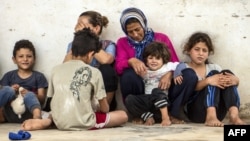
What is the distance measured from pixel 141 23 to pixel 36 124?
130cm

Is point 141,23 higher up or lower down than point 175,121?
higher up

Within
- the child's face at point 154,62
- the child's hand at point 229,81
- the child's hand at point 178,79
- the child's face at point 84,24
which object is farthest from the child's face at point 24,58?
the child's hand at point 229,81

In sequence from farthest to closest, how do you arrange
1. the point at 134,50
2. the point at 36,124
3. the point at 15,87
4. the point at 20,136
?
the point at 134,50 < the point at 15,87 < the point at 36,124 < the point at 20,136

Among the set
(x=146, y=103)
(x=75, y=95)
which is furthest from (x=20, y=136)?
(x=146, y=103)

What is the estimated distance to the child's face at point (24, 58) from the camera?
5.11 m

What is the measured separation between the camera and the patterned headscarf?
489 cm

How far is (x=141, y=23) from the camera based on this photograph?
16.1 feet

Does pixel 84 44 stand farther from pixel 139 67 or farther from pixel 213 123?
pixel 213 123

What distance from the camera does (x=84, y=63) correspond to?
171 inches

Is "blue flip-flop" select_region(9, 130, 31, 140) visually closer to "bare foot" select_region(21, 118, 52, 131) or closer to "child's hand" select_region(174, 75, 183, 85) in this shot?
"bare foot" select_region(21, 118, 52, 131)

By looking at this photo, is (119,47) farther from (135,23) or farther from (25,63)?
(25,63)

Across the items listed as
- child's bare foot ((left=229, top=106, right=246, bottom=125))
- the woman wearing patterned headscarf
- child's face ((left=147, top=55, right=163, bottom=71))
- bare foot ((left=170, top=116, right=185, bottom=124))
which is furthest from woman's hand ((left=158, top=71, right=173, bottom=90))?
child's bare foot ((left=229, top=106, right=246, bottom=125))

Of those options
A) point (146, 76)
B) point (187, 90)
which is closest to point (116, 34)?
point (146, 76)

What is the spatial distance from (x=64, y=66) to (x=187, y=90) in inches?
43.0
